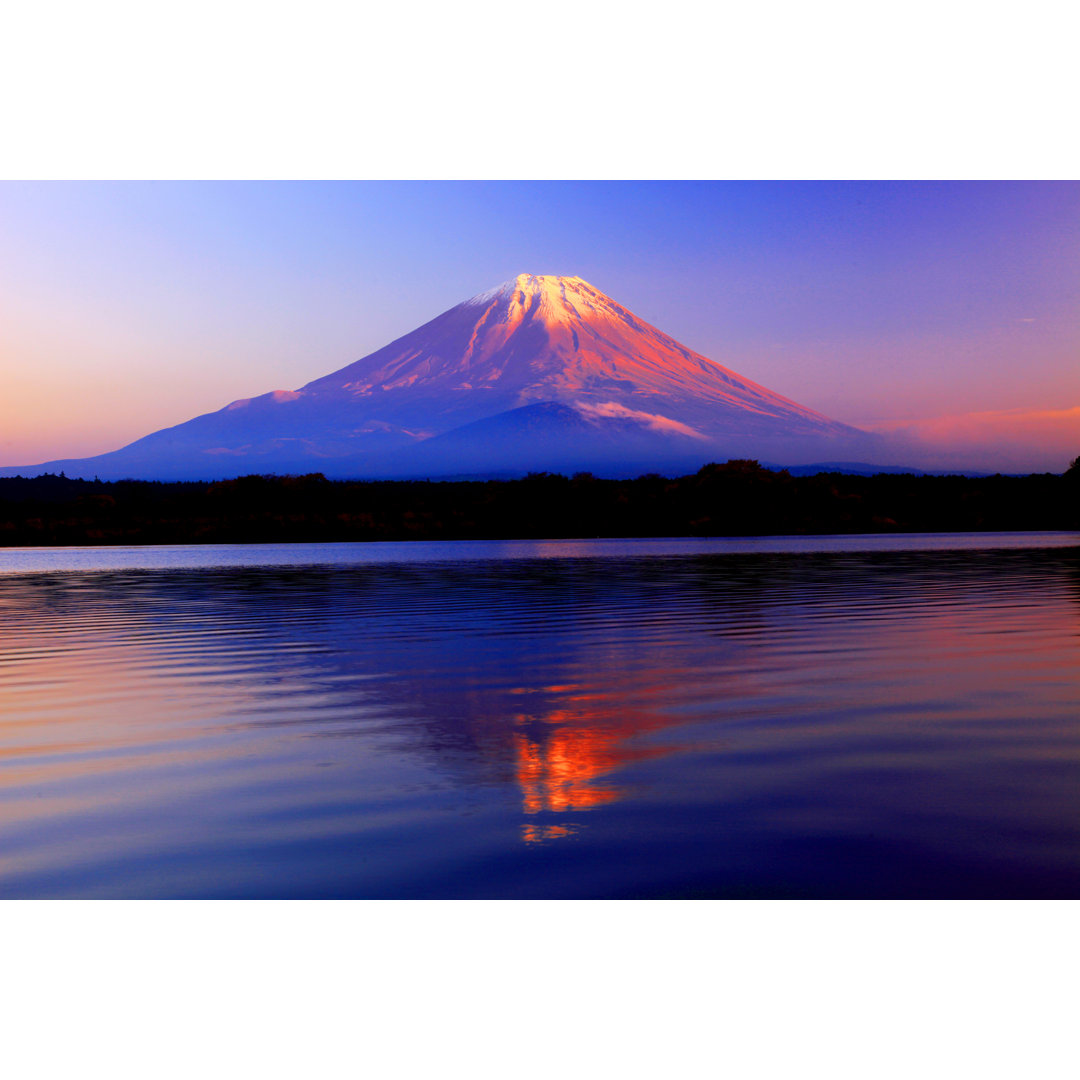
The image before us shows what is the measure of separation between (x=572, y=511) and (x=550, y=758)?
118m

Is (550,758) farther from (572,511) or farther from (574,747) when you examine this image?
(572,511)

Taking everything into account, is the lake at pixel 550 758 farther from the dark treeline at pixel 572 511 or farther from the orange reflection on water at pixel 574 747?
the dark treeline at pixel 572 511

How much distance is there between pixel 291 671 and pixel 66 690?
3131 millimetres

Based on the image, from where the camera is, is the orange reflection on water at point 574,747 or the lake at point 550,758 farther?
the orange reflection on water at point 574,747

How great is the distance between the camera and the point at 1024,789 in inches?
345

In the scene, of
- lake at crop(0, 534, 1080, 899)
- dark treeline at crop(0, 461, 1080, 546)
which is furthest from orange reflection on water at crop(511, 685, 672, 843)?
dark treeline at crop(0, 461, 1080, 546)

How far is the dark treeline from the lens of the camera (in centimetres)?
12156

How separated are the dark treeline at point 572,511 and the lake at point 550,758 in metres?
99.0

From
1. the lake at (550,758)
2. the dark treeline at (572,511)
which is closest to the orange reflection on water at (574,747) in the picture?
the lake at (550,758)

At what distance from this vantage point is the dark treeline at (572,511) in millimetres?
121562

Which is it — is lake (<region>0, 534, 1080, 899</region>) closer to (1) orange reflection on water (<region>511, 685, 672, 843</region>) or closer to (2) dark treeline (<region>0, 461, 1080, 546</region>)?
(1) orange reflection on water (<region>511, 685, 672, 843</region>)

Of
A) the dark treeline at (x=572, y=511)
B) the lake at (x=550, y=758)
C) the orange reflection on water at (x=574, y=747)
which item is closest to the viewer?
the lake at (x=550, y=758)

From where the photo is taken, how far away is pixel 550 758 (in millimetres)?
10156

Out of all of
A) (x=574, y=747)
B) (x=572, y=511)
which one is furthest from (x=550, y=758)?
(x=572, y=511)
